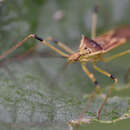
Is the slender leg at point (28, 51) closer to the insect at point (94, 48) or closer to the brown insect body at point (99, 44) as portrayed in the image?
the insect at point (94, 48)

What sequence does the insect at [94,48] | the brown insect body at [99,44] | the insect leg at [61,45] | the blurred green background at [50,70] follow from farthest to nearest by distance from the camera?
→ the insect leg at [61,45] → the brown insect body at [99,44] → the insect at [94,48] → the blurred green background at [50,70]

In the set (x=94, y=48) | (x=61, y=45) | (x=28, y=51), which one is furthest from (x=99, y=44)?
(x=28, y=51)

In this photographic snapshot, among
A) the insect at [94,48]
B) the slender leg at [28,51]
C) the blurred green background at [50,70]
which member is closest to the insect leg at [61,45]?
the insect at [94,48]

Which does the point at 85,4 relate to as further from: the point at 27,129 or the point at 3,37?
the point at 27,129

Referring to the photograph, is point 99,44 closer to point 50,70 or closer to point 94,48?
point 94,48

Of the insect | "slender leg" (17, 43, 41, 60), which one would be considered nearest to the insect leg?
the insect

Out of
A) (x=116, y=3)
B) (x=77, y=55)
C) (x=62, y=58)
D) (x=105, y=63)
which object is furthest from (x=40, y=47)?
(x=116, y=3)

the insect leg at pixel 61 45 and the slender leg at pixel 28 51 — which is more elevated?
the insect leg at pixel 61 45
